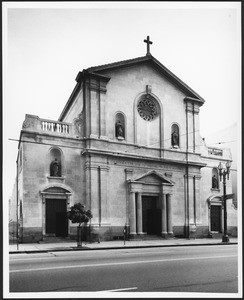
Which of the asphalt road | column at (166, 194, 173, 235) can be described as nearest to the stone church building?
column at (166, 194, 173, 235)

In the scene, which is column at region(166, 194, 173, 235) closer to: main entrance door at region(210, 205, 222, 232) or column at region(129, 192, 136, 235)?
column at region(129, 192, 136, 235)

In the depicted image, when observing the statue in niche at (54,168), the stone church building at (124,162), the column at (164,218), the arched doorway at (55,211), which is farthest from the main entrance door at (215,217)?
the statue in niche at (54,168)

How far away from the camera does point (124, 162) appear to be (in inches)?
1118

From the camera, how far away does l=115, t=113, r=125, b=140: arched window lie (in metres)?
28.5

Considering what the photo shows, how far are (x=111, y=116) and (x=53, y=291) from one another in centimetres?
2031

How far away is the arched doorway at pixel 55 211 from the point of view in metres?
25.2

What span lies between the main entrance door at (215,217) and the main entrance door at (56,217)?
14.0m

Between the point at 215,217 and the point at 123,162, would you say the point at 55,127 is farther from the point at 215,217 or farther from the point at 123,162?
the point at 215,217

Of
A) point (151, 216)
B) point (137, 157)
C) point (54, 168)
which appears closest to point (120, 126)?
point (137, 157)

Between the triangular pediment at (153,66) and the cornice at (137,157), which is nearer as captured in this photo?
the cornice at (137,157)

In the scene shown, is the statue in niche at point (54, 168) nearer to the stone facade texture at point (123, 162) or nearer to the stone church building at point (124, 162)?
the stone church building at point (124, 162)

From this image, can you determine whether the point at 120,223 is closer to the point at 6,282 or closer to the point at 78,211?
the point at 78,211

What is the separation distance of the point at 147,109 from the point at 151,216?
29.3ft

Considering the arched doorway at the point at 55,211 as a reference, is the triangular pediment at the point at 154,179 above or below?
above
